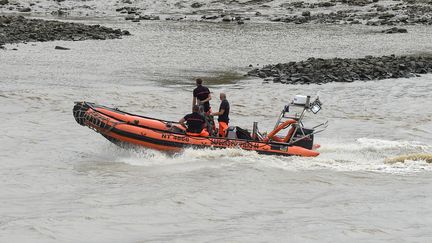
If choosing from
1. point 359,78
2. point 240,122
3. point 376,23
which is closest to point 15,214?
point 240,122

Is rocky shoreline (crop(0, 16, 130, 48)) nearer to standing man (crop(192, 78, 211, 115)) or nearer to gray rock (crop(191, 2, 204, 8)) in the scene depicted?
gray rock (crop(191, 2, 204, 8))

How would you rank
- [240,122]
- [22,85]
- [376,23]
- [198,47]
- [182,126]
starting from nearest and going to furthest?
1. [182,126]
2. [240,122]
3. [22,85]
4. [198,47]
5. [376,23]

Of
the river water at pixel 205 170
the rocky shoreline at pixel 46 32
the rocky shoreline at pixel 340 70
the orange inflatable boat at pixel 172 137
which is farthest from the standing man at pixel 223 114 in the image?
the rocky shoreline at pixel 46 32

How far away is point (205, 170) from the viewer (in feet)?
51.0

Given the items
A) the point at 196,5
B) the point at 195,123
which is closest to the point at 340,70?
the point at 195,123

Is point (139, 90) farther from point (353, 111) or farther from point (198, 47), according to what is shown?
point (198, 47)

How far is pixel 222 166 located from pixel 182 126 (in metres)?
1.78

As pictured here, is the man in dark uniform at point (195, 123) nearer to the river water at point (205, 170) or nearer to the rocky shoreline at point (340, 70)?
the river water at point (205, 170)

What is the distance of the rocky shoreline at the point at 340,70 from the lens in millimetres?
30406

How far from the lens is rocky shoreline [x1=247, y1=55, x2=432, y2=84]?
30406mm

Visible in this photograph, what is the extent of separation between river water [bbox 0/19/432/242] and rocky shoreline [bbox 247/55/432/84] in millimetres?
911

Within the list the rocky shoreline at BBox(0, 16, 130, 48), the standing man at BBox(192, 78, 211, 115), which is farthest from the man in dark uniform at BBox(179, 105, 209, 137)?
the rocky shoreline at BBox(0, 16, 130, 48)

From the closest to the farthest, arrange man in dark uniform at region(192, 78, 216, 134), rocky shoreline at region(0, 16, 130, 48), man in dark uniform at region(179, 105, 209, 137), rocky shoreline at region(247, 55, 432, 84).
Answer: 1. man in dark uniform at region(179, 105, 209, 137)
2. man in dark uniform at region(192, 78, 216, 134)
3. rocky shoreline at region(247, 55, 432, 84)
4. rocky shoreline at region(0, 16, 130, 48)

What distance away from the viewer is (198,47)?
41.4 metres
